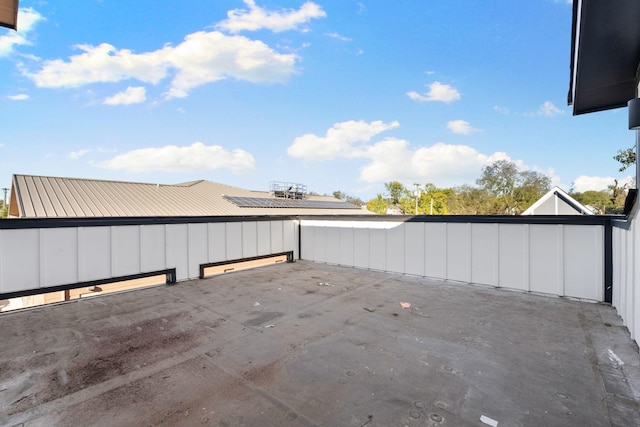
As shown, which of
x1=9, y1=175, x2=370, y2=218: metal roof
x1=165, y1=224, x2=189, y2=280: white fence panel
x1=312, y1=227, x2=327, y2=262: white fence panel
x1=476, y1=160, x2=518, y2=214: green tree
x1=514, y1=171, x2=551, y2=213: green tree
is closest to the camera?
x1=165, y1=224, x2=189, y2=280: white fence panel

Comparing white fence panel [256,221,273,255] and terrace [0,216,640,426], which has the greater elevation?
white fence panel [256,221,273,255]

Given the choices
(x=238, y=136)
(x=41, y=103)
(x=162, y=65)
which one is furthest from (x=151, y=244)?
(x=238, y=136)

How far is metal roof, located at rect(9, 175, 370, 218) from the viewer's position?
9756 mm

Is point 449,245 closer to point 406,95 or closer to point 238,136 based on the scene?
point 406,95

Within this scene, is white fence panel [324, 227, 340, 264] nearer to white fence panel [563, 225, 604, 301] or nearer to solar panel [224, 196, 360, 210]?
white fence panel [563, 225, 604, 301]

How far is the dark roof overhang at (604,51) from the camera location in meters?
2.13

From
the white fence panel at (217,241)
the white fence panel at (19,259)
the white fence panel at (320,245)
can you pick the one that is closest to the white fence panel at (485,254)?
the white fence panel at (320,245)

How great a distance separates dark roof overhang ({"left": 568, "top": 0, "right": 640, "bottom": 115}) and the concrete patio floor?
3.02 meters

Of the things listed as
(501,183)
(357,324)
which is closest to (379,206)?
(501,183)

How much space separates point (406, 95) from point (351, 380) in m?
27.4

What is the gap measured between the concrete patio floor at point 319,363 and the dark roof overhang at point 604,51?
302cm

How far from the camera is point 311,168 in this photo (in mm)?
40500

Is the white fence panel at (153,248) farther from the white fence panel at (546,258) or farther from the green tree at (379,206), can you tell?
the green tree at (379,206)

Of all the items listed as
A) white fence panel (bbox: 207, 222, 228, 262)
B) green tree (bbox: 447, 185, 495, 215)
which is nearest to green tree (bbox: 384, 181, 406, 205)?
green tree (bbox: 447, 185, 495, 215)
